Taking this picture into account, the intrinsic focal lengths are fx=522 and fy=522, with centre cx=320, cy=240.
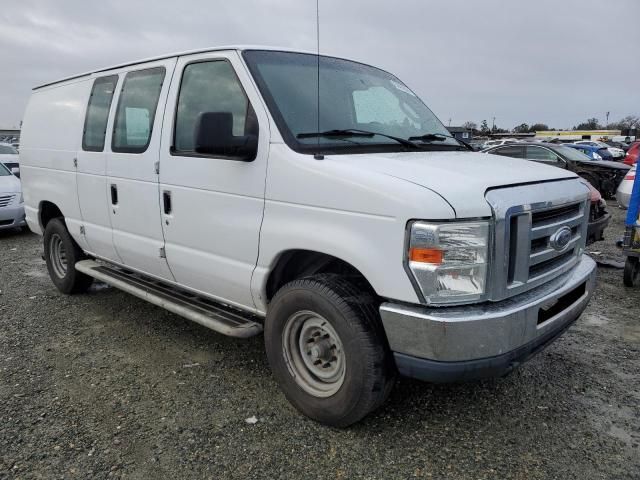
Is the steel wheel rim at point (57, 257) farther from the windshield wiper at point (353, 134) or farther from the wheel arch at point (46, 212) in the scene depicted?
the windshield wiper at point (353, 134)

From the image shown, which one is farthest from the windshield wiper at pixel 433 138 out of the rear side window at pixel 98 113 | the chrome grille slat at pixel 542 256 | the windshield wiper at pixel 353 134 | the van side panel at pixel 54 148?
the van side panel at pixel 54 148

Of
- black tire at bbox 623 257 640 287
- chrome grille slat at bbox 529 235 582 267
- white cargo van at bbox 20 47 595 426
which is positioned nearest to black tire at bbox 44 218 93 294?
white cargo van at bbox 20 47 595 426

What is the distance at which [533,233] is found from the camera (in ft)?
8.92

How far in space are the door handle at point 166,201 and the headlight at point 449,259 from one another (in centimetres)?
202

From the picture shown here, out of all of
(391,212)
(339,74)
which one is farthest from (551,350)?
(339,74)

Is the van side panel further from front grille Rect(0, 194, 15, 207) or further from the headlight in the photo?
front grille Rect(0, 194, 15, 207)

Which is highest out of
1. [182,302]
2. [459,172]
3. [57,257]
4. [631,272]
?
[459,172]

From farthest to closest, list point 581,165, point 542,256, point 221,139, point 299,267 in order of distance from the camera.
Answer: point 581,165
point 299,267
point 221,139
point 542,256

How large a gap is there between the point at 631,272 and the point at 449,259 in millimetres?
4456

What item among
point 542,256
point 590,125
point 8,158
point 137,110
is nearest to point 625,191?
point 542,256

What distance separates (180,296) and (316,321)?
1.50 m

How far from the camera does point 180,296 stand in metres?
4.09

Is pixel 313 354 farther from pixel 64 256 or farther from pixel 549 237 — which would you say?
pixel 64 256

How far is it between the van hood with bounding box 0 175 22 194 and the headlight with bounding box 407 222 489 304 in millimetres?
9333
